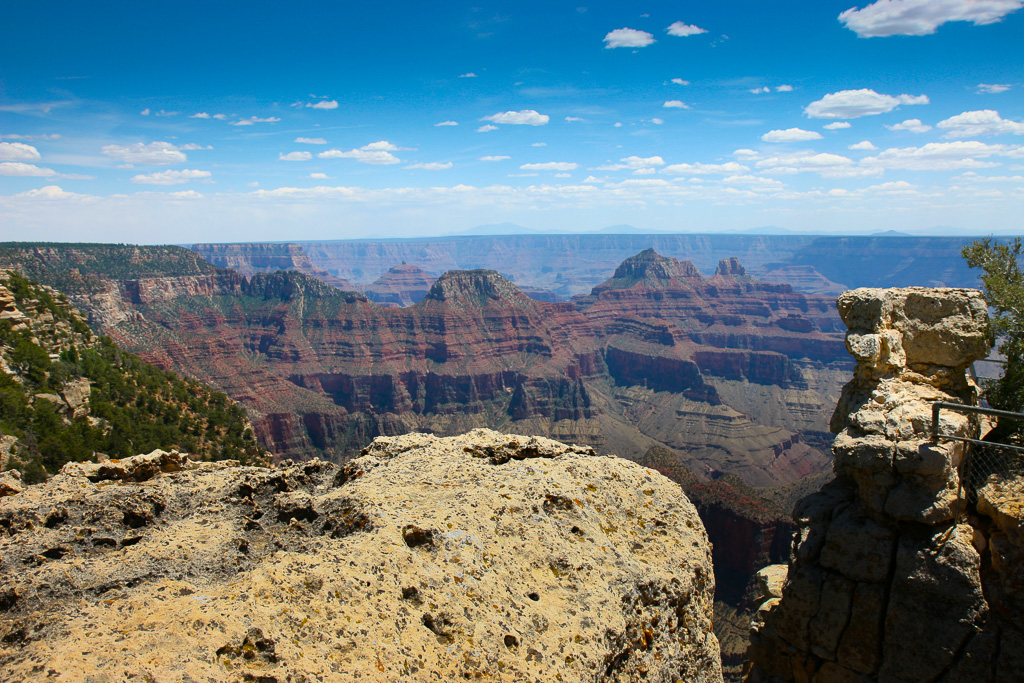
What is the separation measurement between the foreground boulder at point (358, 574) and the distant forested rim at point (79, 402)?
1501 cm

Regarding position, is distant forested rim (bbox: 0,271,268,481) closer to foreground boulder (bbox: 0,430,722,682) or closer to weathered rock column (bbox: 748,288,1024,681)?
foreground boulder (bbox: 0,430,722,682)

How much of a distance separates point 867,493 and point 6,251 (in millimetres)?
128467

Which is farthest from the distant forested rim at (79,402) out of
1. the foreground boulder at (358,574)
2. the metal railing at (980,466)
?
the metal railing at (980,466)

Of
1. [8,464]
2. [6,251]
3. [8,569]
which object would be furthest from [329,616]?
[6,251]

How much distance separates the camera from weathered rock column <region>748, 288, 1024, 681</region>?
35.2ft

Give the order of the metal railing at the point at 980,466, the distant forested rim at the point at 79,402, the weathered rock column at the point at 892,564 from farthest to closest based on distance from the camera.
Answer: the distant forested rim at the point at 79,402 → the metal railing at the point at 980,466 → the weathered rock column at the point at 892,564

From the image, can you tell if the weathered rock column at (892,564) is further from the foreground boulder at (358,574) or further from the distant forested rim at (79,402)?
the distant forested rim at (79,402)

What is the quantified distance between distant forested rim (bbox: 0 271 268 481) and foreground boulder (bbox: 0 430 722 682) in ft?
49.2

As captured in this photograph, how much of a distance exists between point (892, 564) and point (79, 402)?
118ft

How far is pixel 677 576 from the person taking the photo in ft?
26.6

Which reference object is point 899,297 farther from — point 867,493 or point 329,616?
point 329,616

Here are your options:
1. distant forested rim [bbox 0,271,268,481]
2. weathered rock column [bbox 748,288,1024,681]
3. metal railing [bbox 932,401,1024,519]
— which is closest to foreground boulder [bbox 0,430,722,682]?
weathered rock column [bbox 748,288,1024,681]

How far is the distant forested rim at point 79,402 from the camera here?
893 inches

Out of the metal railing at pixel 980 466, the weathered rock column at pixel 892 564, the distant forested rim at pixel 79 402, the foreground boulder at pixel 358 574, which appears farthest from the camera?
the distant forested rim at pixel 79 402
